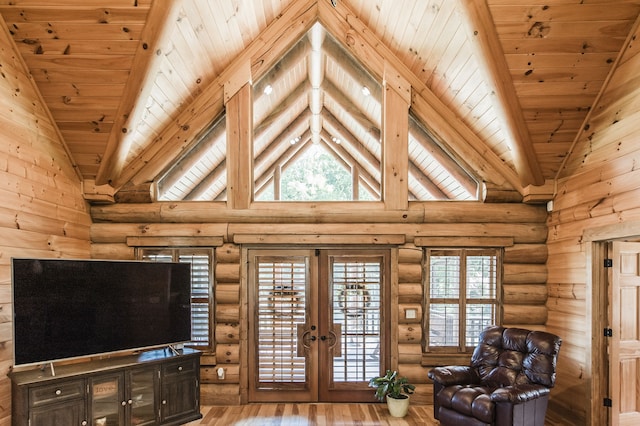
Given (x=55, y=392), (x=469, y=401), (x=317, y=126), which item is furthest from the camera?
(x=317, y=126)

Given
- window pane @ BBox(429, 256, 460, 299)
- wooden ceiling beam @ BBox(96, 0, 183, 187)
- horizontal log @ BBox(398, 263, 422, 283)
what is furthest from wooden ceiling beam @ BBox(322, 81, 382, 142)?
wooden ceiling beam @ BBox(96, 0, 183, 187)

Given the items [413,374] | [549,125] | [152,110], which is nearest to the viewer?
[549,125]

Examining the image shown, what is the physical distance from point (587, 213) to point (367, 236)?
247 cm

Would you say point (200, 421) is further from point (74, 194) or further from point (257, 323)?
point (74, 194)

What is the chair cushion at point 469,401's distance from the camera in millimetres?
4203

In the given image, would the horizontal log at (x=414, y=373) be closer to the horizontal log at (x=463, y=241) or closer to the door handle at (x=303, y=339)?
the door handle at (x=303, y=339)

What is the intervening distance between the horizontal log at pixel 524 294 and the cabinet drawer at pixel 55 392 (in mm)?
4901

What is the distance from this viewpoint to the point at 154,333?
4.96m

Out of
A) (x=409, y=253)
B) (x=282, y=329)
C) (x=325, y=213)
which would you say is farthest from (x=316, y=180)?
(x=282, y=329)

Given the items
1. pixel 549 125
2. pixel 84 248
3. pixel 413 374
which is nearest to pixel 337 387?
pixel 413 374

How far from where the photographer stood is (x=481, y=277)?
5.80 meters

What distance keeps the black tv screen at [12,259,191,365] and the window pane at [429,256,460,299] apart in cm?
306

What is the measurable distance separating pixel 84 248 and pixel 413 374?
4.45 m

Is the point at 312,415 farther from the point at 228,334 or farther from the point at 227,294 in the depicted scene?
the point at 227,294
